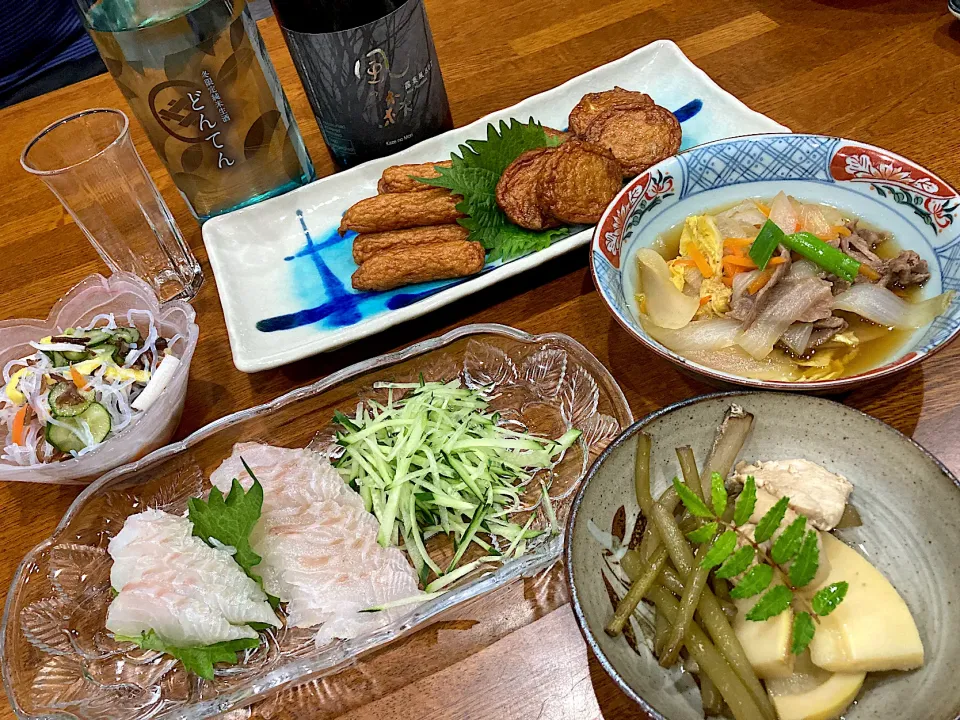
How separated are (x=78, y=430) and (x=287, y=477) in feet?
1.58

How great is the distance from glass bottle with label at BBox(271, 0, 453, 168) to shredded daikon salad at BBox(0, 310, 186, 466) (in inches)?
28.8

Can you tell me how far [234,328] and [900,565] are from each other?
133 cm

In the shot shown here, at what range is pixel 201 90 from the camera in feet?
5.20

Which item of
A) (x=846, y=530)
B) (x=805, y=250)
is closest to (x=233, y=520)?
(x=846, y=530)

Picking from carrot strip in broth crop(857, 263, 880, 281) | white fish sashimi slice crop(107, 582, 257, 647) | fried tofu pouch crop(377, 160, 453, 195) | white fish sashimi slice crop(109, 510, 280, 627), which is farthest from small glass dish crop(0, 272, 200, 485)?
carrot strip in broth crop(857, 263, 880, 281)

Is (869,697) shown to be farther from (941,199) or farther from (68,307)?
(68,307)

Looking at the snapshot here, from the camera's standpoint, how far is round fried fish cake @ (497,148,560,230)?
5.32ft

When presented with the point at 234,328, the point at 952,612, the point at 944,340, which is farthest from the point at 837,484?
the point at 234,328

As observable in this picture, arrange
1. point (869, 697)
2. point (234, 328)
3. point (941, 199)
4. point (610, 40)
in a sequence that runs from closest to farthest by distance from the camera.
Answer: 1. point (869, 697)
2. point (941, 199)
3. point (234, 328)
4. point (610, 40)

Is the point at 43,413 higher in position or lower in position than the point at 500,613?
higher

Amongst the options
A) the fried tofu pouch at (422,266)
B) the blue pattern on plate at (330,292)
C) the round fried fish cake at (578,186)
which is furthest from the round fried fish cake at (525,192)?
the blue pattern on plate at (330,292)

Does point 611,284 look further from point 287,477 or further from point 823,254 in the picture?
point 287,477

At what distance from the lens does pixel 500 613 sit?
3.69 ft

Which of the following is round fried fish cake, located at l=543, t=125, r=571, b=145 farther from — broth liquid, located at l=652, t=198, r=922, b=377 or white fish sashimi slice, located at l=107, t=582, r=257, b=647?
white fish sashimi slice, located at l=107, t=582, r=257, b=647
